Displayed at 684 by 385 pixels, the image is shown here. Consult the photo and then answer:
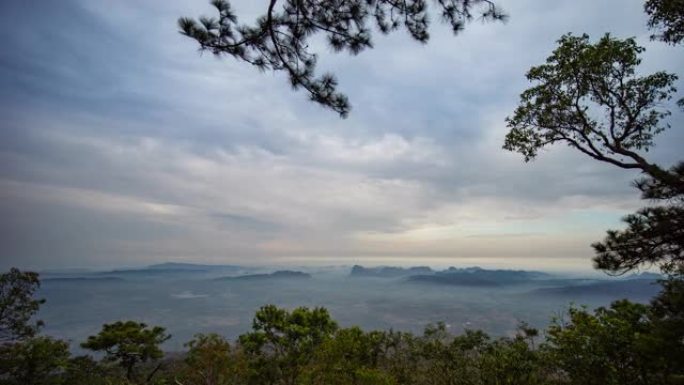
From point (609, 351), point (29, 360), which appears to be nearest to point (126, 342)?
Result: point (29, 360)

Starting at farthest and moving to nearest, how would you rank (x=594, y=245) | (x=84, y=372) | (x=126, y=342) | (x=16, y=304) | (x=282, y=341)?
(x=84, y=372) < (x=126, y=342) < (x=16, y=304) < (x=282, y=341) < (x=594, y=245)

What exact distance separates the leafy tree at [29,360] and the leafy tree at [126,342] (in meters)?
2.05

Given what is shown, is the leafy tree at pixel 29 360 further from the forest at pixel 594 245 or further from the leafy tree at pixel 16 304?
the forest at pixel 594 245

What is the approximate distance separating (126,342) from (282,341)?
35.8 feet

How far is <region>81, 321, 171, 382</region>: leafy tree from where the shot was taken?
18656 millimetres

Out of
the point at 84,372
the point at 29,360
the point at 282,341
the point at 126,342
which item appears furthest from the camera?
the point at 84,372

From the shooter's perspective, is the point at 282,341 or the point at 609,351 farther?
the point at 282,341

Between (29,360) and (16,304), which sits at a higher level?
(16,304)

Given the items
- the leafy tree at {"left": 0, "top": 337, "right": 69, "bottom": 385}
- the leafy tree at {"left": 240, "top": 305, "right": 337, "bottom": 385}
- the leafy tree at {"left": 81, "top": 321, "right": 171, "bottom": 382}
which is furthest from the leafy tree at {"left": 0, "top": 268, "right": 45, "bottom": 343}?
→ the leafy tree at {"left": 240, "top": 305, "right": 337, "bottom": 385}

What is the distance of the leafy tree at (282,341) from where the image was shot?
1398 cm

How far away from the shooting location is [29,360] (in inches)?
621

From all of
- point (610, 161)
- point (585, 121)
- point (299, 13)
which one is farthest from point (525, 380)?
point (299, 13)

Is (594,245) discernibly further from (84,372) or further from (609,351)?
(84,372)

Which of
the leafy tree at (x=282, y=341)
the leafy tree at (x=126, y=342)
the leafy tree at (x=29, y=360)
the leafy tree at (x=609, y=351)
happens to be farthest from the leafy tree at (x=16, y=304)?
the leafy tree at (x=609, y=351)
